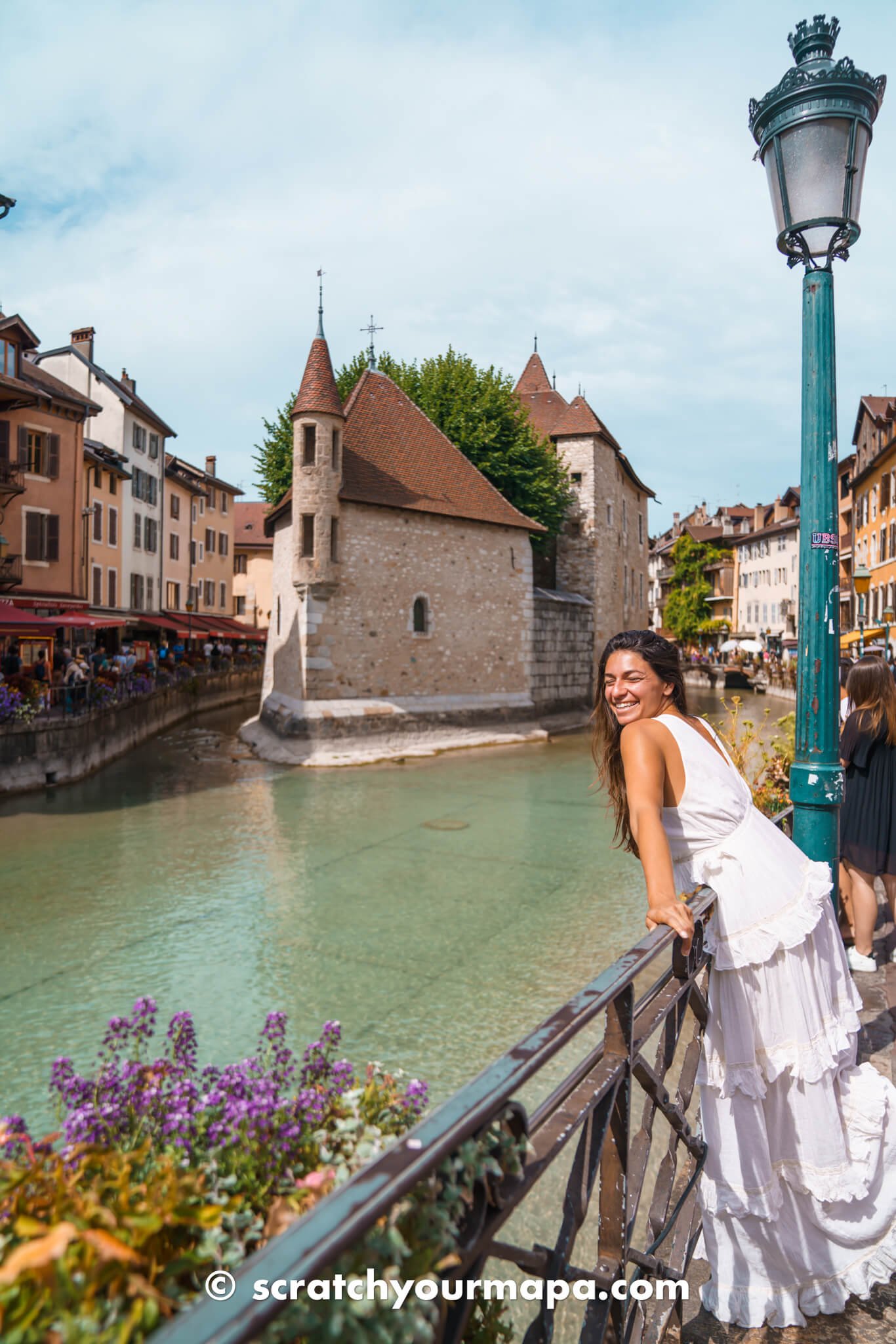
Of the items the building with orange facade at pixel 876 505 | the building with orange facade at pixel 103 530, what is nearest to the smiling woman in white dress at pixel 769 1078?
the building with orange facade at pixel 103 530

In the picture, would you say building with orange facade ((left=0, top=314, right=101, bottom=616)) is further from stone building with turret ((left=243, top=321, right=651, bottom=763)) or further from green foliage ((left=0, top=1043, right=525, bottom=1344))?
green foliage ((left=0, top=1043, right=525, bottom=1344))

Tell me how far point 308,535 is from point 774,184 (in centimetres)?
1837

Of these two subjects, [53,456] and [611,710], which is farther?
[53,456]

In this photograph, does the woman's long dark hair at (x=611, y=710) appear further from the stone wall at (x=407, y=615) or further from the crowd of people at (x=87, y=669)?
the stone wall at (x=407, y=615)

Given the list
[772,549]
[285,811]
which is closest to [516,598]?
[285,811]

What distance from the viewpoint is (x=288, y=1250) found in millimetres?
874

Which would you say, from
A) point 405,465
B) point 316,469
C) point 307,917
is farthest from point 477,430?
point 307,917

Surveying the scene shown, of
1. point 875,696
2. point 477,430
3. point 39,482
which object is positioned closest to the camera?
Result: point 875,696

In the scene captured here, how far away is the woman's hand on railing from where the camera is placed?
7.17 feet

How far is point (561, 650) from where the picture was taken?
3070cm

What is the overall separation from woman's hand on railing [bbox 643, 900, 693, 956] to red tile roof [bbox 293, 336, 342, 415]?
2055cm

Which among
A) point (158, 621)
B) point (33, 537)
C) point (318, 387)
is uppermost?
point (318, 387)

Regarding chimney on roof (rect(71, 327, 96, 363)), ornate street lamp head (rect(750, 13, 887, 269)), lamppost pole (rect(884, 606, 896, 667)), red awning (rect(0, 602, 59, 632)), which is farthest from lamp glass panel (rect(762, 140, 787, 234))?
chimney on roof (rect(71, 327, 96, 363))

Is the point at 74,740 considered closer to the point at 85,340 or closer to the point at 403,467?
the point at 403,467
